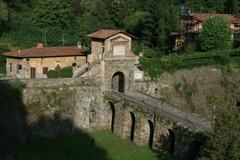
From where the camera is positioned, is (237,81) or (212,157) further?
(237,81)

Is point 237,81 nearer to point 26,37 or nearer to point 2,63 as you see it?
point 2,63

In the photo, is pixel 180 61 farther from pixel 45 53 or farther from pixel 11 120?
pixel 11 120

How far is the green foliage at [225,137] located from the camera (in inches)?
973

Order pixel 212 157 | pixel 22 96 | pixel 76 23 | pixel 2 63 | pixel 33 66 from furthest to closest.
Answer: pixel 76 23 < pixel 2 63 < pixel 33 66 < pixel 22 96 < pixel 212 157

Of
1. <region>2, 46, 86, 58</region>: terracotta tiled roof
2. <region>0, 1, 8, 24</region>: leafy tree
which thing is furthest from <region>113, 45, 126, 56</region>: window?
<region>0, 1, 8, 24</region>: leafy tree

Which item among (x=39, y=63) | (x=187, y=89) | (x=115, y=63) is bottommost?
(x=187, y=89)

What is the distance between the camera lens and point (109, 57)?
42812mm

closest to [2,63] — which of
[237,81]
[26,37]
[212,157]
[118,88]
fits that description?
[26,37]

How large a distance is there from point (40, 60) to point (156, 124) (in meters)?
19.9

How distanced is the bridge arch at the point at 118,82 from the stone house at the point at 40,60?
23.6ft

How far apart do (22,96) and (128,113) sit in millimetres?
8375

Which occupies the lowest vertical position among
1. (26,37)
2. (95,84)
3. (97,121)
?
(97,121)

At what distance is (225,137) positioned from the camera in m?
24.9

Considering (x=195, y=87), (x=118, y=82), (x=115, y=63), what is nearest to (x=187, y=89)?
(x=195, y=87)
